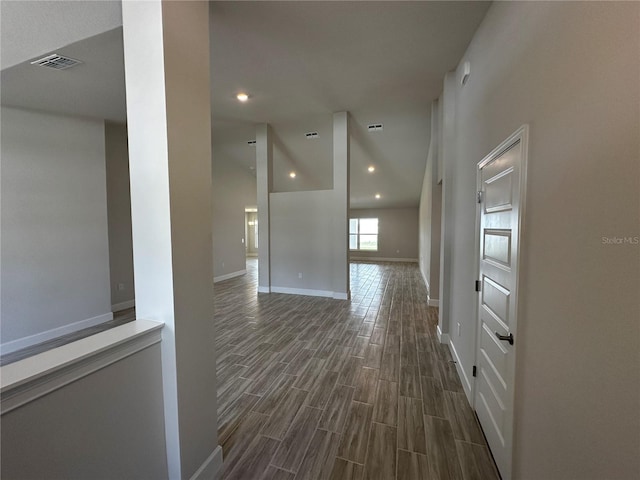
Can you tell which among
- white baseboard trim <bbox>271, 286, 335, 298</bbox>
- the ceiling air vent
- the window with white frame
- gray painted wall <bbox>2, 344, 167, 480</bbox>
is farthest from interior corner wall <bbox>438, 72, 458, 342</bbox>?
the window with white frame

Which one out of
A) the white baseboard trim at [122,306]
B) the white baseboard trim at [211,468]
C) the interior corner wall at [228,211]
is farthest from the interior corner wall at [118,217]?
the white baseboard trim at [211,468]

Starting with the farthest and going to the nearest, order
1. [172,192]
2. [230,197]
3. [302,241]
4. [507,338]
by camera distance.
→ [230,197] < [302,241] < [507,338] < [172,192]

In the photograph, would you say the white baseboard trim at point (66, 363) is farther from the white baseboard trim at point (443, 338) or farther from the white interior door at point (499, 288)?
the white baseboard trim at point (443, 338)

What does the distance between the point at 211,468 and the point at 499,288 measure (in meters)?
2.12

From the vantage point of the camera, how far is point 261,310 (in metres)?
4.89

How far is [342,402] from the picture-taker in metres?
2.26

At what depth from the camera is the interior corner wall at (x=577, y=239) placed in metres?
0.77

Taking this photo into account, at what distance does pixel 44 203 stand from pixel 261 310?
359 centimetres

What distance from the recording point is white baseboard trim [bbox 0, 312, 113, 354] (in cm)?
341

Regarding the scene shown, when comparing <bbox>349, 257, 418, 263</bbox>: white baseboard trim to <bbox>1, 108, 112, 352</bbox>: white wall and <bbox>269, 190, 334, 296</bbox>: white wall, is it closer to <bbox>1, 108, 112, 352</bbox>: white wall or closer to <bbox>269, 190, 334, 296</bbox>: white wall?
<bbox>269, 190, 334, 296</bbox>: white wall

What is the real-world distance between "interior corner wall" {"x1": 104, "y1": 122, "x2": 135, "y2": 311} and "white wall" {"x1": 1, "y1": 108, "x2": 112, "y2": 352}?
676mm

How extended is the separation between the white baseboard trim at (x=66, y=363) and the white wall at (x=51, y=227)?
12.6 feet

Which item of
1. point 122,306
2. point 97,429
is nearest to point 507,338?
point 97,429

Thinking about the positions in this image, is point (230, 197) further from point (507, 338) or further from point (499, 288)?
point (507, 338)
